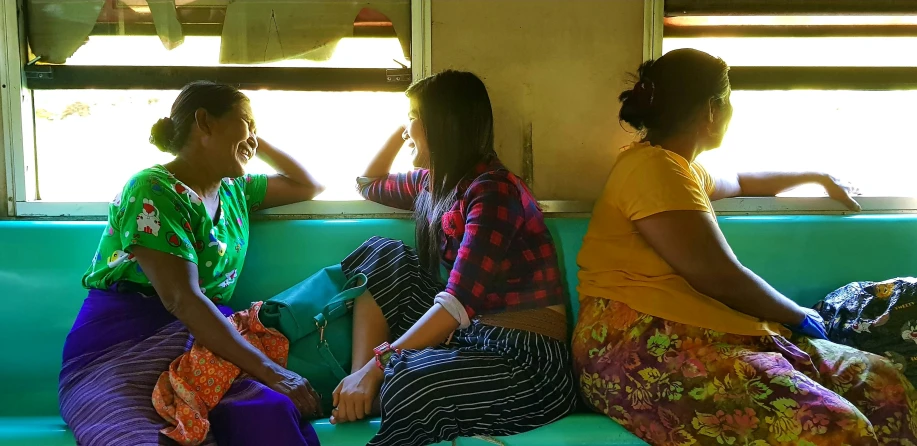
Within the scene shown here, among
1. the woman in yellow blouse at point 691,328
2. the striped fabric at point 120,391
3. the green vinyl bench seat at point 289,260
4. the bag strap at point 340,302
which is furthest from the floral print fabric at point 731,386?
the striped fabric at point 120,391

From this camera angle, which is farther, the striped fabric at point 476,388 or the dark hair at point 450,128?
the dark hair at point 450,128

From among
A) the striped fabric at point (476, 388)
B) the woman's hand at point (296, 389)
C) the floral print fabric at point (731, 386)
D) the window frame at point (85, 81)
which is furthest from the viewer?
the window frame at point (85, 81)

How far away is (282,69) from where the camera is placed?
7.35ft

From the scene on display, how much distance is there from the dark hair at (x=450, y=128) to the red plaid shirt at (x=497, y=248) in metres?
0.04

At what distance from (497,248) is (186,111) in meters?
0.93

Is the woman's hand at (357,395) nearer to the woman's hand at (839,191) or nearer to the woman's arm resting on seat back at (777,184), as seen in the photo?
the woman's arm resting on seat back at (777,184)

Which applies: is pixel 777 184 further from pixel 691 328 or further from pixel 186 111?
pixel 186 111

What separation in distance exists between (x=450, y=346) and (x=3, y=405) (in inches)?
50.9

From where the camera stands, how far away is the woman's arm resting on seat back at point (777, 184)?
7.34 feet

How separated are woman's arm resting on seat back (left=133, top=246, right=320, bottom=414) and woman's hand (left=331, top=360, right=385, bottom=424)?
8 centimetres

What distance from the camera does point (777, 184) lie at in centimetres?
225

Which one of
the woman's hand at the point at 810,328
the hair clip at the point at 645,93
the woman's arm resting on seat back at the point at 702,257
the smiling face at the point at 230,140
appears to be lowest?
the woman's hand at the point at 810,328

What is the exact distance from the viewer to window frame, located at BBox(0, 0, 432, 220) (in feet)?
7.20

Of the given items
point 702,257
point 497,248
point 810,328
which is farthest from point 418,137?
point 810,328
